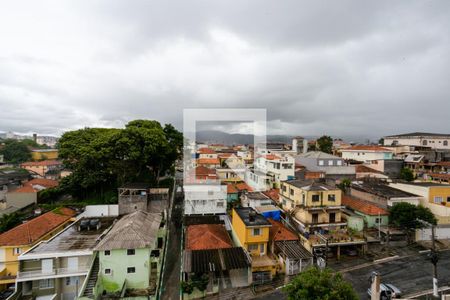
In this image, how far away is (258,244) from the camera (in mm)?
15625

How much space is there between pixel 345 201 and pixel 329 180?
21.3 ft

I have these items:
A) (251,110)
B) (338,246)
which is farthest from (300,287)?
(251,110)

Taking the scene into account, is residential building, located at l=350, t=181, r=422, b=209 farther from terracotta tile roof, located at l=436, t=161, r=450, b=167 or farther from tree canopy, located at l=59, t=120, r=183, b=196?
tree canopy, located at l=59, t=120, r=183, b=196

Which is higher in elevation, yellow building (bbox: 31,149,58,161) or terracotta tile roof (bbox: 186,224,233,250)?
yellow building (bbox: 31,149,58,161)

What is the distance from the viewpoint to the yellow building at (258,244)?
14383mm

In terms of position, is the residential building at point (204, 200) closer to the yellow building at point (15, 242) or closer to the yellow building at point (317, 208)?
the yellow building at point (317, 208)

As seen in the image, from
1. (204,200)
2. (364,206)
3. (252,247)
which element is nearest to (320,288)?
(252,247)

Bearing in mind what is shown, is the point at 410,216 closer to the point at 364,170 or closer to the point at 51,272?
the point at 364,170

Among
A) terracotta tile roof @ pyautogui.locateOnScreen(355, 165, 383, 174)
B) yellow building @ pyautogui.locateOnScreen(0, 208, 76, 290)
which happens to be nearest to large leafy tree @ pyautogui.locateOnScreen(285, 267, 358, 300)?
yellow building @ pyautogui.locateOnScreen(0, 208, 76, 290)

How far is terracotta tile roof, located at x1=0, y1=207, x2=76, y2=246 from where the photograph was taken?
15008 mm

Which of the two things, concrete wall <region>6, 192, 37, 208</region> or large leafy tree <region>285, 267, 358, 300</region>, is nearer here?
large leafy tree <region>285, 267, 358, 300</region>

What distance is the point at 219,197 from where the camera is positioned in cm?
2384

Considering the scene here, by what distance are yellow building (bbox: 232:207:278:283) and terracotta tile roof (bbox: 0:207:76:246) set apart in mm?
14571

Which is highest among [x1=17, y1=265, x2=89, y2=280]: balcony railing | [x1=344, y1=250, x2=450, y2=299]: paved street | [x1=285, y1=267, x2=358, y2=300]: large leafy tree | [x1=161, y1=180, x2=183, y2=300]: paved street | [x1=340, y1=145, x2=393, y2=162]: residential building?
[x1=340, y1=145, x2=393, y2=162]: residential building
